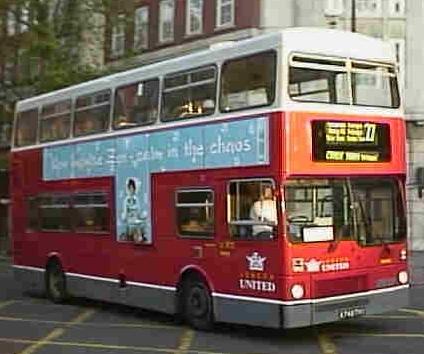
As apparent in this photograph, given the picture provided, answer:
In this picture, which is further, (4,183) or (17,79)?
(4,183)

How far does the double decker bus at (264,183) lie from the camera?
12.6m

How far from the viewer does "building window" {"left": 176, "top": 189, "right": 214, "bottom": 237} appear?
13.8 meters

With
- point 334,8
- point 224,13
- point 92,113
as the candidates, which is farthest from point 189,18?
point 92,113

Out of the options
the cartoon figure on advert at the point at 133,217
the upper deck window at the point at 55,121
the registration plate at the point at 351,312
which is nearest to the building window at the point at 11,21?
the upper deck window at the point at 55,121

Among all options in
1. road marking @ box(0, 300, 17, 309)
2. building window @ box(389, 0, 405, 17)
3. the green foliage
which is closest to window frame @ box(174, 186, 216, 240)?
road marking @ box(0, 300, 17, 309)

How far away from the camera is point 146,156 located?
15383 millimetres

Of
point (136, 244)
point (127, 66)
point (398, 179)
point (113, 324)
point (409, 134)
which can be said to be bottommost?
point (113, 324)

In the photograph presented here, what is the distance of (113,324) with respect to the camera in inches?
603

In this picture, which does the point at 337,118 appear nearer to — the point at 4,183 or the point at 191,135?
the point at 191,135

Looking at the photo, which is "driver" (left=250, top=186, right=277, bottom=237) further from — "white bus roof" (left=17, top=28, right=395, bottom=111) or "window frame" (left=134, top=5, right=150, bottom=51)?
"window frame" (left=134, top=5, right=150, bottom=51)

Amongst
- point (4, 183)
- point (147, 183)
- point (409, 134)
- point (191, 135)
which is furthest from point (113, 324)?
point (4, 183)

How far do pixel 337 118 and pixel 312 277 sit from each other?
2.12m

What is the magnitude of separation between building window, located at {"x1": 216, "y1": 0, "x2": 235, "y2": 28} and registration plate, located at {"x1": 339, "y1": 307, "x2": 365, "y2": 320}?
76.8ft

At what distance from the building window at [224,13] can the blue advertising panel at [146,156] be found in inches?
709
